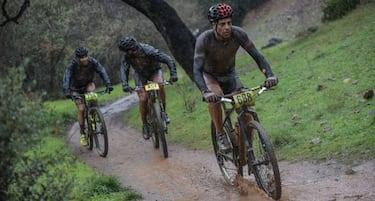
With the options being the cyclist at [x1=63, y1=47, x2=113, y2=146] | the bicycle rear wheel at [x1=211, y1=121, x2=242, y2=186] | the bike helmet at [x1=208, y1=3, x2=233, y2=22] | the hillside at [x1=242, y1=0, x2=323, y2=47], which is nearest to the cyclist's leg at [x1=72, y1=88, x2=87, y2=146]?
the cyclist at [x1=63, y1=47, x2=113, y2=146]

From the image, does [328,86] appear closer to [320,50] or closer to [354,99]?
[354,99]

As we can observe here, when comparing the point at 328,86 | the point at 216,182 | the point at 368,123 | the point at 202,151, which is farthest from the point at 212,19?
the point at 328,86

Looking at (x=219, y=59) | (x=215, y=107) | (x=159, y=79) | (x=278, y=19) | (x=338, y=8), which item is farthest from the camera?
(x=278, y=19)

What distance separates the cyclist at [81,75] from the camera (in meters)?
11.2

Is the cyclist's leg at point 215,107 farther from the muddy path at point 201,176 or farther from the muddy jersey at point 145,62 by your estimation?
the muddy jersey at point 145,62

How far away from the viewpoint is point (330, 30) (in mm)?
19828

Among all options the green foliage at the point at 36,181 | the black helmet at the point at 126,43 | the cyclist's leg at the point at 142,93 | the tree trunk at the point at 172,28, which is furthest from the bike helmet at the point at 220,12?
the tree trunk at the point at 172,28

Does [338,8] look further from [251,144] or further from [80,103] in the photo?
[251,144]

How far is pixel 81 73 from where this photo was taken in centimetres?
1160

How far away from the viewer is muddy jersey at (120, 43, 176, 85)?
10.5 meters

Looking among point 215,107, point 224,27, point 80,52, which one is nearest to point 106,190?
point 215,107

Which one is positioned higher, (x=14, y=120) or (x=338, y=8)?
(x=338, y=8)

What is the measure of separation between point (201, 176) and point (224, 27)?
8.83ft

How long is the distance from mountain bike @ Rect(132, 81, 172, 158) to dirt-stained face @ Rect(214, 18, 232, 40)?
3377 millimetres
